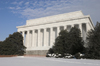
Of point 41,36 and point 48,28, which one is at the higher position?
point 48,28

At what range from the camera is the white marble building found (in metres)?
50.0

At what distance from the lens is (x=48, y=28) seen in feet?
190

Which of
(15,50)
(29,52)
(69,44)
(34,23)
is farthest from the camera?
(34,23)

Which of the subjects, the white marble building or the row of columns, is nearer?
the white marble building

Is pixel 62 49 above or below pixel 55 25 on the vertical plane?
below

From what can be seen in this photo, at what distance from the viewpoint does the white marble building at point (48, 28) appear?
164 ft

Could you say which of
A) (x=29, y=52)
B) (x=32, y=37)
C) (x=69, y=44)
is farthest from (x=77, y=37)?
(x=32, y=37)

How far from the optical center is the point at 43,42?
5853 centimetres

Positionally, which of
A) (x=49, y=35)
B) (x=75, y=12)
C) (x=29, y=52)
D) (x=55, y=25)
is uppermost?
(x=75, y=12)

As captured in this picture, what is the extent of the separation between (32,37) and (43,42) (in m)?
6.50

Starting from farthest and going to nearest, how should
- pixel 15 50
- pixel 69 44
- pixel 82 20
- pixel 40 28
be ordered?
→ pixel 40 28, pixel 82 20, pixel 15 50, pixel 69 44

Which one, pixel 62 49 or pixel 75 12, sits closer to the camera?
pixel 62 49

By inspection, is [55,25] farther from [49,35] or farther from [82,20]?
[82,20]

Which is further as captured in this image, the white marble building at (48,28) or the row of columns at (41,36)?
the row of columns at (41,36)
